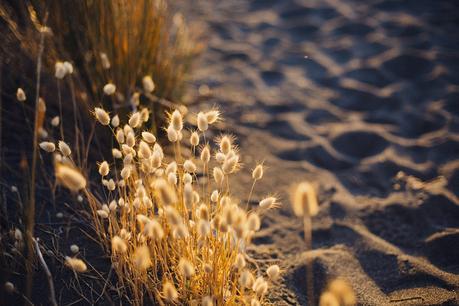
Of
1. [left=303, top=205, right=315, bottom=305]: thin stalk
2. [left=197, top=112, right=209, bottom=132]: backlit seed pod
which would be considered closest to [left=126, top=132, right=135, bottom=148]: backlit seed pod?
[left=197, top=112, right=209, bottom=132]: backlit seed pod

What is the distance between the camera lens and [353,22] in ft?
11.6

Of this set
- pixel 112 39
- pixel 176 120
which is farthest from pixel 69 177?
pixel 112 39

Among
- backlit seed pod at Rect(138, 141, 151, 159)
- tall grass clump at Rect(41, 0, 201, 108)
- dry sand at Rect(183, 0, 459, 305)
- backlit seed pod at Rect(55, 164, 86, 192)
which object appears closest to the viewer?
backlit seed pod at Rect(55, 164, 86, 192)

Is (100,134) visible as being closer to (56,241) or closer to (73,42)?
(73,42)

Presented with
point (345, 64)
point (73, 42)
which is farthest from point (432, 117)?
point (73, 42)

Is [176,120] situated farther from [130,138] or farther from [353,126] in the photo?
[353,126]

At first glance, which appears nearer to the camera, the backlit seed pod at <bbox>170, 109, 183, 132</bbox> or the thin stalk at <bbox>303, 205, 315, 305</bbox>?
the thin stalk at <bbox>303, 205, 315, 305</bbox>

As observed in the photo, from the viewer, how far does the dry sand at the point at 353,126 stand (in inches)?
63.4

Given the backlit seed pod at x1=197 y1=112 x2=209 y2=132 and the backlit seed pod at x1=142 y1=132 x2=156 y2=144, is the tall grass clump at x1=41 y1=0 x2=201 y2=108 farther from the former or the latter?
the backlit seed pod at x1=197 y1=112 x2=209 y2=132

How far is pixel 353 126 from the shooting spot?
2469 mm

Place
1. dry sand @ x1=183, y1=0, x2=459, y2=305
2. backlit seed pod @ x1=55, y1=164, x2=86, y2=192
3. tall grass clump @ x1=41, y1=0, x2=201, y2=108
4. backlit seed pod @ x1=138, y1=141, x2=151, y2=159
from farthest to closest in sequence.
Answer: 1. tall grass clump @ x1=41, y1=0, x2=201, y2=108
2. dry sand @ x1=183, y1=0, x2=459, y2=305
3. backlit seed pod @ x1=138, y1=141, x2=151, y2=159
4. backlit seed pod @ x1=55, y1=164, x2=86, y2=192

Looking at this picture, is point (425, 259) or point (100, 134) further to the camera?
point (100, 134)

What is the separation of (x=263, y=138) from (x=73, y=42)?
1.25m

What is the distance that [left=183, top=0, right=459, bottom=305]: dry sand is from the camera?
5.28 feet
